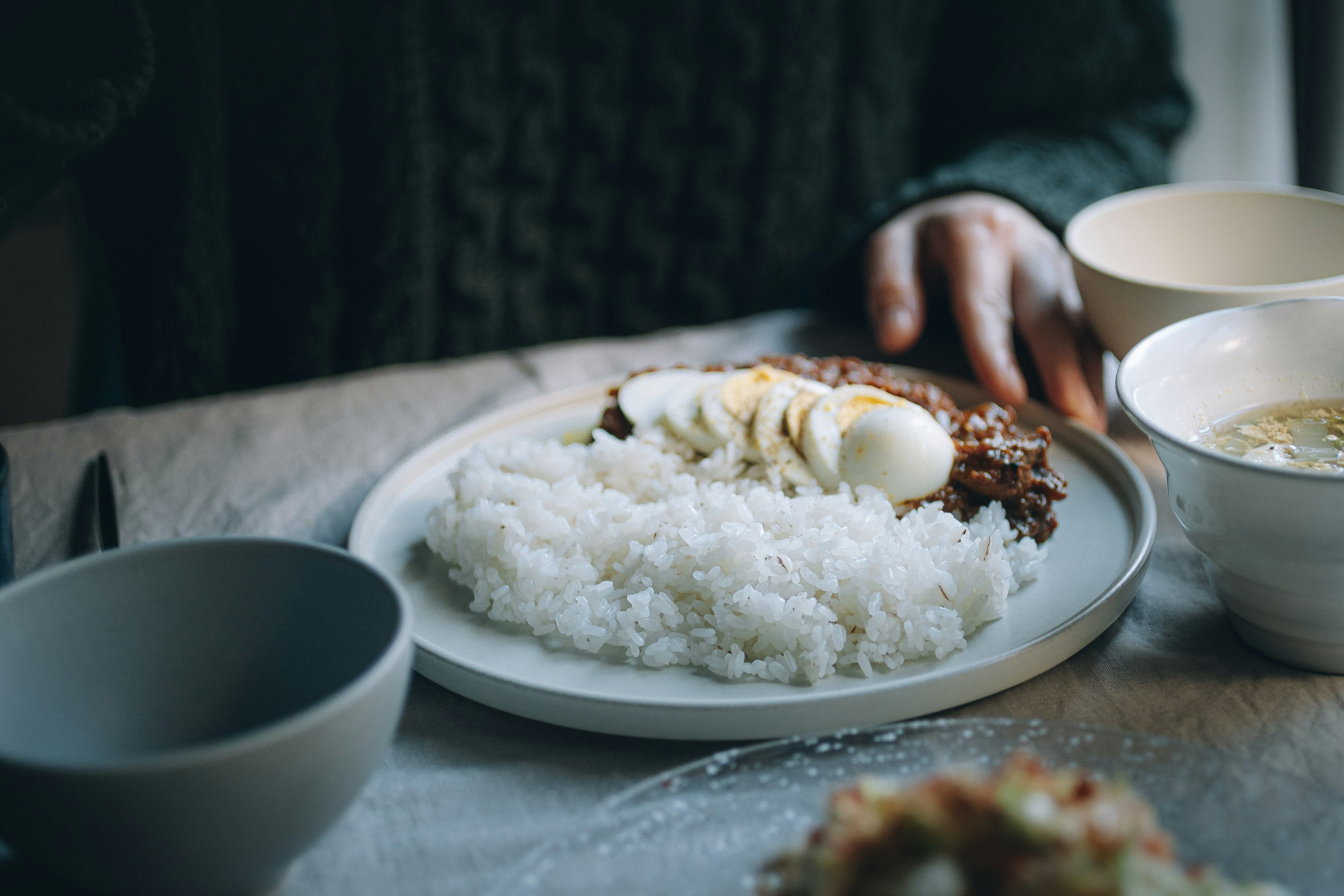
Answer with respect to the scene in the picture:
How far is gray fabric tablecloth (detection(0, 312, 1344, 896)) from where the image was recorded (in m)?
0.81

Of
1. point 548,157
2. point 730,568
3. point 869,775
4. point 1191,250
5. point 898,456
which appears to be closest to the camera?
point 869,775

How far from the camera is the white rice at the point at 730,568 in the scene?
0.96 m

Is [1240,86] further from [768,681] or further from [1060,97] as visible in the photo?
[768,681]

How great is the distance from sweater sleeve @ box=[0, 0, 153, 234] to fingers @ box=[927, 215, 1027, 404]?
1.22 m

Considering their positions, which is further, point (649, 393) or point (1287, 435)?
point (649, 393)

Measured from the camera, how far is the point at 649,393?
148 centimetres

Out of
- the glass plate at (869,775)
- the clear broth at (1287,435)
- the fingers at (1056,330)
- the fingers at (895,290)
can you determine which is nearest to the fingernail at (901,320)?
the fingers at (895,290)

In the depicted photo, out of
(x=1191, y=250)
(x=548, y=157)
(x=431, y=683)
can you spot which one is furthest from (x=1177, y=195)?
(x=431, y=683)

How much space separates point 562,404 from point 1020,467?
2.52 ft

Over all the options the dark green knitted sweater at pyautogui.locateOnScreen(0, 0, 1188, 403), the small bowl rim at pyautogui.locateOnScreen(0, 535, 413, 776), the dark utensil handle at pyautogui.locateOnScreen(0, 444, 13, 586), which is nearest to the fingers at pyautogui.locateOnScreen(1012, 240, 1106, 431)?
the dark green knitted sweater at pyautogui.locateOnScreen(0, 0, 1188, 403)

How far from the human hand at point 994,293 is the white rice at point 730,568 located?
1.36ft

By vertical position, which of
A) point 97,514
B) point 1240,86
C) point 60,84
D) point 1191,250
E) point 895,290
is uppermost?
point 60,84

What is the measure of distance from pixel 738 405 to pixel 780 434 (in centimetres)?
9

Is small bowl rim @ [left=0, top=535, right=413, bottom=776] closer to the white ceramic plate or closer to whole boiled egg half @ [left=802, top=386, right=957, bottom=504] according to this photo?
the white ceramic plate
